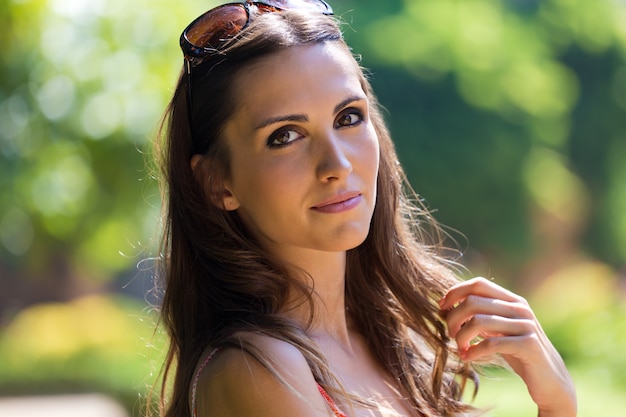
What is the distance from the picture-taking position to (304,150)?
6.58 ft

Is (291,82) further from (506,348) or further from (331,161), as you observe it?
(506,348)

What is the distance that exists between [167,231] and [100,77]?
492 centimetres

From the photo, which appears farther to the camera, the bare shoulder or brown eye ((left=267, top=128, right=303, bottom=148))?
brown eye ((left=267, top=128, right=303, bottom=148))

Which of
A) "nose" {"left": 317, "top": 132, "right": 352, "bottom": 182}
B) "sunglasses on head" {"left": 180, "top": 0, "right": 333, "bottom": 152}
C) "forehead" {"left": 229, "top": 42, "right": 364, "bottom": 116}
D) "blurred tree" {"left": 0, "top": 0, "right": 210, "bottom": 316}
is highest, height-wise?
"sunglasses on head" {"left": 180, "top": 0, "right": 333, "bottom": 152}

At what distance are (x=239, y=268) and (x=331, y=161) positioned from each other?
1.03 ft

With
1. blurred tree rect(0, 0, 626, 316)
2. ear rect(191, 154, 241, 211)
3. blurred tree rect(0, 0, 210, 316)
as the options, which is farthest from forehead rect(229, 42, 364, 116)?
blurred tree rect(0, 0, 626, 316)

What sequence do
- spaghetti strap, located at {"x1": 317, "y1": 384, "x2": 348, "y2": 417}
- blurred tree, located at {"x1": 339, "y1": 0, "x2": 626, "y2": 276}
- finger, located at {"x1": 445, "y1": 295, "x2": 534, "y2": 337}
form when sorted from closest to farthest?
1. spaghetti strap, located at {"x1": 317, "y1": 384, "x2": 348, "y2": 417}
2. finger, located at {"x1": 445, "y1": 295, "x2": 534, "y2": 337}
3. blurred tree, located at {"x1": 339, "y1": 0, "x2": 626, "y2": 276}

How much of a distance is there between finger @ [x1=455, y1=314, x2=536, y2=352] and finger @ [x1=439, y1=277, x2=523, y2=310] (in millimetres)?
58

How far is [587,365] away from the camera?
25.7 feet

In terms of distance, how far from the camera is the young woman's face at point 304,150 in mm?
2004

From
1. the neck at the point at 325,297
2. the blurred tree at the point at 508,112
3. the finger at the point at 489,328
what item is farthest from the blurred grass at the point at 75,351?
the finger at the point at 489,328

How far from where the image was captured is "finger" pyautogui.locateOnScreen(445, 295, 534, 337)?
83.8 inches

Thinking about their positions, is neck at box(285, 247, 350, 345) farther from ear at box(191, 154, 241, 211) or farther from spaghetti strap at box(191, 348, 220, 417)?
spaghetti strap at box(191, 348, 220, 417)

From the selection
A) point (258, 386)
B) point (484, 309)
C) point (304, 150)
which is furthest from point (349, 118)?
point (258, 386)
